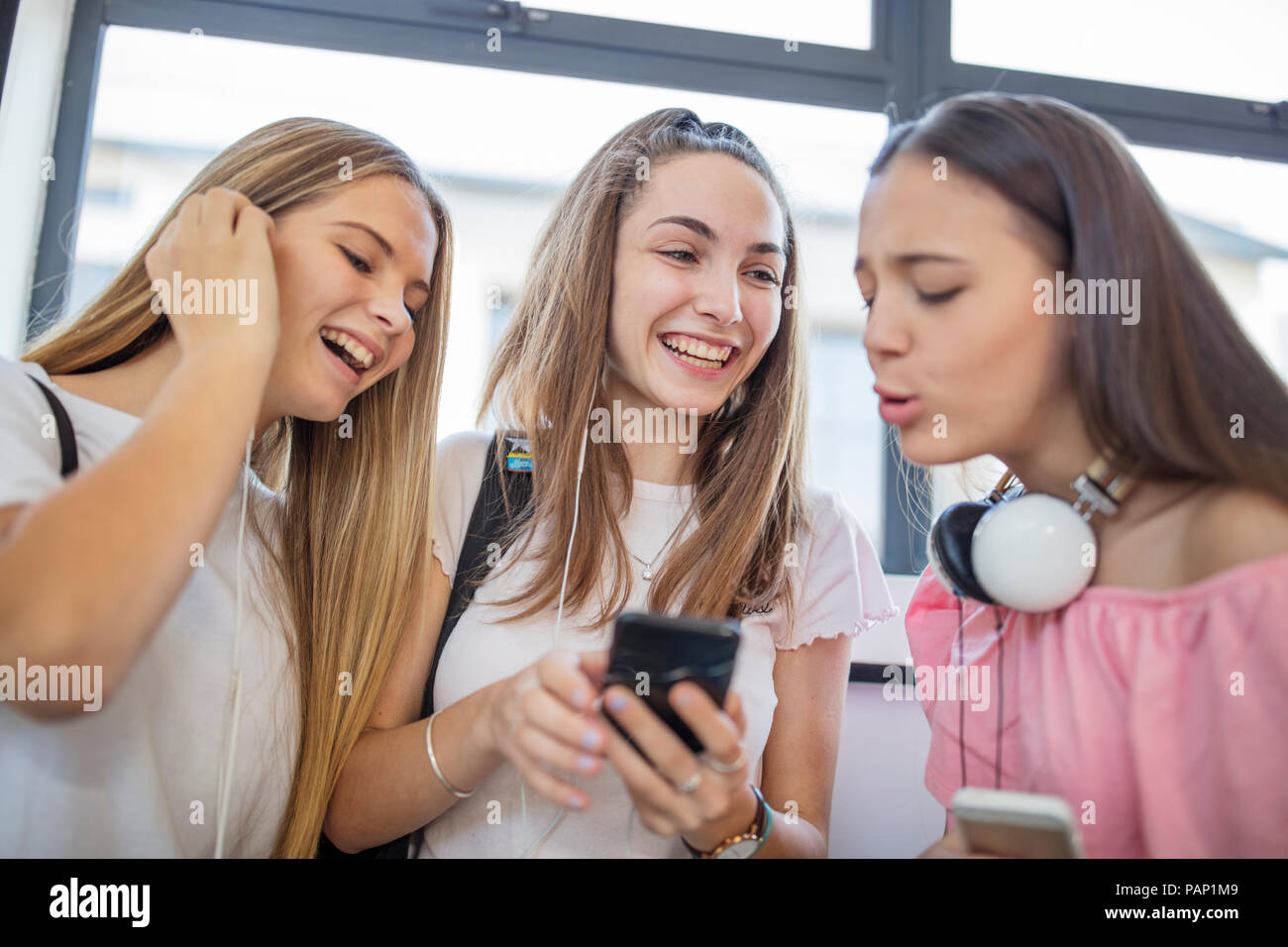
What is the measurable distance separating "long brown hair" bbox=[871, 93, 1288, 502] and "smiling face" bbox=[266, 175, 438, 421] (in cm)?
81

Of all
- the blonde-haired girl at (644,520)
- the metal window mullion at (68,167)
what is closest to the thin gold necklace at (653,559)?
the blonde-haired girl at (644,520)

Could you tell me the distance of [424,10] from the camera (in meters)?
2.10

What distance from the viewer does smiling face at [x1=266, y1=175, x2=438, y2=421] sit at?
1220 millimetres

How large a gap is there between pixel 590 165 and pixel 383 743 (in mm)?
1105

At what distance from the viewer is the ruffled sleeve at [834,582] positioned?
1446mm

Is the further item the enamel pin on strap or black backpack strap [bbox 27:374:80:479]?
the enamel pin on strap

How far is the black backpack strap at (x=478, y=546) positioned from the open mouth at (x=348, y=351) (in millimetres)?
307

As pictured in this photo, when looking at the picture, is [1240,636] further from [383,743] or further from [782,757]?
[383,743]

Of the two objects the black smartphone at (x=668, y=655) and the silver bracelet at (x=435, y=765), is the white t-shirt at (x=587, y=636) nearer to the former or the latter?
the silver bracelet at (x=435, y=765)

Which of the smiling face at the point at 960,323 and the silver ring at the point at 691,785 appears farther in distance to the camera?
the smiling face at the point at 960,323

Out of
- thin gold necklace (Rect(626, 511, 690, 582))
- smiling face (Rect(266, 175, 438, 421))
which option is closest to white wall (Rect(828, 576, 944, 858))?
thin gold necklace (Rect(626, 511, 690, 582))

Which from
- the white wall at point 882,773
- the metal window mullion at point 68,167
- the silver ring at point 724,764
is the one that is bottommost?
the white wall at point 882,773

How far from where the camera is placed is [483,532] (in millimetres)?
1462

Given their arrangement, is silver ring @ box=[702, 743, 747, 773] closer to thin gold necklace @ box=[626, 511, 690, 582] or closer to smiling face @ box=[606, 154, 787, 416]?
thin gold necklace @ box=[626, 511, 690, 582]
